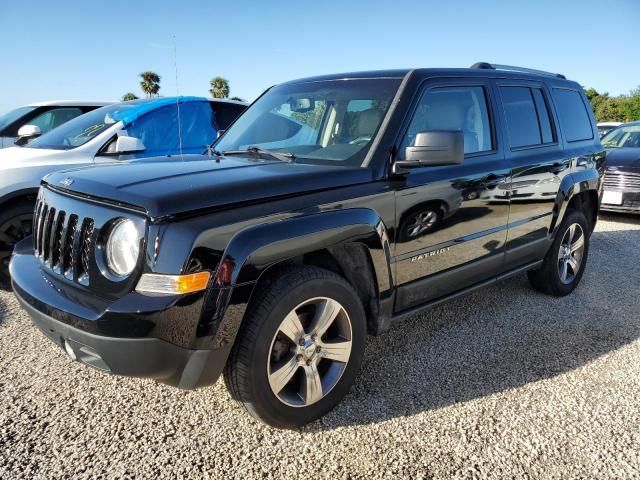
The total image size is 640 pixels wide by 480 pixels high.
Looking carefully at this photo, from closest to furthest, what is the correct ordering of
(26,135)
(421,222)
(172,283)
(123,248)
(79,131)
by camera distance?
(172,283) → (123,248) → (421,222) → (79,131) → (26,135)

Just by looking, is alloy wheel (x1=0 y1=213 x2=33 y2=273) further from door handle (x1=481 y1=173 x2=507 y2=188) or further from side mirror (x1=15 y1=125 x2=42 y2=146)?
door handle (x1=481 y1=173 x2=507 y2=188)

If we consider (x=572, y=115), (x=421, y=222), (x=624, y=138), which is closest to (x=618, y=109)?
(x=624, y=138)

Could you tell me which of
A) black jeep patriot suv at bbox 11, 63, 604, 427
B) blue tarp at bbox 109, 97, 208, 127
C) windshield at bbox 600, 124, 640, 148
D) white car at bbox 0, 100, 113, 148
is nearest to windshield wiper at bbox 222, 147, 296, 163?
black jeep patriot suv at bbox 11, 63, 604, 427

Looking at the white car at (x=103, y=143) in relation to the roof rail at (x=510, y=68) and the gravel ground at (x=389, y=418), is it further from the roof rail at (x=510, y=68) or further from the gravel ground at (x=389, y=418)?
the roof rail at (x=510, y=68)

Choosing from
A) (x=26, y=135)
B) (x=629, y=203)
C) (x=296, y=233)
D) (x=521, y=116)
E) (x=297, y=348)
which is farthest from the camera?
(x=629, y=203)

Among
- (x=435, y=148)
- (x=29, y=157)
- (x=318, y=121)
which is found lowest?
(x=29, y=157)

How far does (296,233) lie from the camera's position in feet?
7.22

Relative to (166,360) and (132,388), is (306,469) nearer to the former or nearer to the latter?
(166,360)

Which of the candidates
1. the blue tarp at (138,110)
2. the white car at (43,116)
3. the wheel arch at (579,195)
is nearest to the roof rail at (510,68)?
the wheel arch at (579,195)

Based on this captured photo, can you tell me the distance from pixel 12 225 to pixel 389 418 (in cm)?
348

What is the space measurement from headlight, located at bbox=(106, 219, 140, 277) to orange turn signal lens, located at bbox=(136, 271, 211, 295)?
95 millimetres

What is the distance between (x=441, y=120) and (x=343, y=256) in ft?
4.01

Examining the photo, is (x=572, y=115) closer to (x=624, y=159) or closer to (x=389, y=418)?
(x=389, y=418)

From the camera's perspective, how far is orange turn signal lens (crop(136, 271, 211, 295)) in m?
1.92
